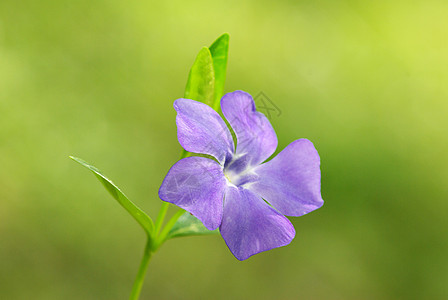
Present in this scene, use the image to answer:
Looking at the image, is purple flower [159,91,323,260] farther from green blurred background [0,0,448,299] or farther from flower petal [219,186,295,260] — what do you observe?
green blurred background [0,0,448,299]

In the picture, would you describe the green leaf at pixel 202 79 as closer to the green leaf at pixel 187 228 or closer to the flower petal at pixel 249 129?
the flower petal at pixel 249 129

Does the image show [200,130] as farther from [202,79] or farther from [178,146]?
[178,146]

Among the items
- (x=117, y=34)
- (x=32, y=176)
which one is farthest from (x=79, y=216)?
(x=117, y=34)

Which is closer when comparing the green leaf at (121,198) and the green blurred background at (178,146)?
the green leaf at (121,198)

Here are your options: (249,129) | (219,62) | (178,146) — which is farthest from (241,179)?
(178,146)

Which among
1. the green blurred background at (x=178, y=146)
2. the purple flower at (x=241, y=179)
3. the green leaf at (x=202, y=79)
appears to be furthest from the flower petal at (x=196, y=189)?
the green blurred background at (x=178, y=146)

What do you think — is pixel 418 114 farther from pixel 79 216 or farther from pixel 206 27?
pixel 79 216

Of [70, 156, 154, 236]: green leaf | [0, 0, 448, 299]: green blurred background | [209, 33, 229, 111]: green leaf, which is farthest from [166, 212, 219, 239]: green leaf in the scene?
[0, 0, 448, 299]: green blurred background

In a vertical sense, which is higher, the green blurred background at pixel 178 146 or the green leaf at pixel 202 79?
the green leaf at pixel 202 79
